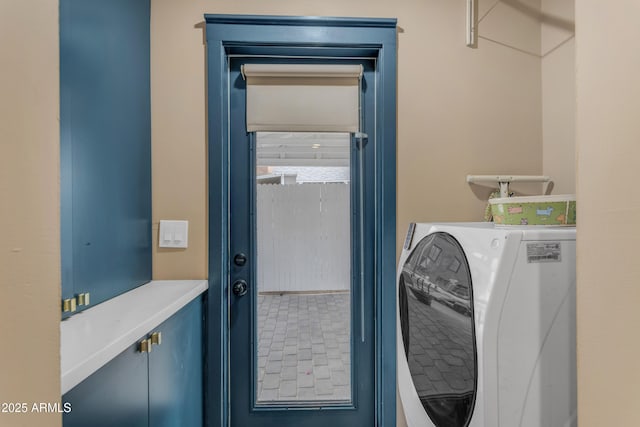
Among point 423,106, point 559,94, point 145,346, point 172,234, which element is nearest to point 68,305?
point 145,346

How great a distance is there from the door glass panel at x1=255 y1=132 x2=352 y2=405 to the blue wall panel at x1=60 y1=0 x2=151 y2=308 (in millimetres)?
559

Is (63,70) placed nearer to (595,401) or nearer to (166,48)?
(166,48)

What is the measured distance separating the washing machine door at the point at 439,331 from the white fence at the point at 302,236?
0.43 metres

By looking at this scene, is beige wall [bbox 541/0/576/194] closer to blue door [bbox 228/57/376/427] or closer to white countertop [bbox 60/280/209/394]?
blue door [bbox 228/57/376/427]

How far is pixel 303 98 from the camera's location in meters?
1.55

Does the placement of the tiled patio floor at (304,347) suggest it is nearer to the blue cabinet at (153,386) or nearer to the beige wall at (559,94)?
the blue cabinet at (153,386)

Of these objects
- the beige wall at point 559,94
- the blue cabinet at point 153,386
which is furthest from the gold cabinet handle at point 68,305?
the beige wall at point 559,94

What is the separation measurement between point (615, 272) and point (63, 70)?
1471 millimetres

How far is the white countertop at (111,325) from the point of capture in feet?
2.20

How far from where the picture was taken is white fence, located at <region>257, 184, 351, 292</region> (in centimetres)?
162

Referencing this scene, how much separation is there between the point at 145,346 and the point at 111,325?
116 mm

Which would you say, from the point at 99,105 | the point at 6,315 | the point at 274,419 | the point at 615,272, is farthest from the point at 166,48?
the point at 274,419

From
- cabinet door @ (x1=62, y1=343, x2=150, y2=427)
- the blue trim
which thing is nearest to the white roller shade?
the blue trim

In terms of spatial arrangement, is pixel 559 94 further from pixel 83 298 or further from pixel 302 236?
pixel 83 298
